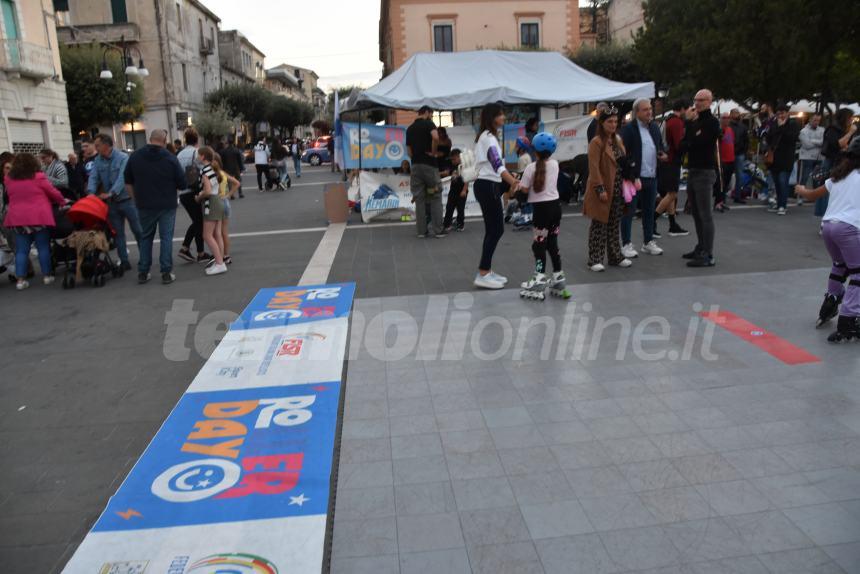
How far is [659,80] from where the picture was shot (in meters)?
26.2

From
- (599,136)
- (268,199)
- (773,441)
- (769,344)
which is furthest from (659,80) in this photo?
(773,441)

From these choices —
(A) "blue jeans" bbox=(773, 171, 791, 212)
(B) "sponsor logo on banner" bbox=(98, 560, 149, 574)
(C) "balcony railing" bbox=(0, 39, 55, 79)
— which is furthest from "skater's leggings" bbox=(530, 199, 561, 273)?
(C) "balcony railing" bbox=(0, 39, 55, 79)

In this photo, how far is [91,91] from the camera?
3341cm

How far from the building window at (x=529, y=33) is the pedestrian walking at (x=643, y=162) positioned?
1462 inches

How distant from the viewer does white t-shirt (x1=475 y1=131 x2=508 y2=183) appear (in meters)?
6.59

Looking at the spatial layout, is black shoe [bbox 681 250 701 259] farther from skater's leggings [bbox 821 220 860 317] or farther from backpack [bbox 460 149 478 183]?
backpack [bbox 460 149 478 183]

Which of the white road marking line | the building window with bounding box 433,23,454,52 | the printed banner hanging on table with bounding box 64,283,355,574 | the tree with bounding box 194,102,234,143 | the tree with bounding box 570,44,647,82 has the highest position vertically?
the building window with bounding box 433,23,454,52

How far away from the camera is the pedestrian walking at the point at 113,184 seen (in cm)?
856

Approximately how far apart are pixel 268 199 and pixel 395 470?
53.7 ft

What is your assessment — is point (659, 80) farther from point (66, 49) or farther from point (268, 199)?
point (66, 49)

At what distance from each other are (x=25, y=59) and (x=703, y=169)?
23.7 metres

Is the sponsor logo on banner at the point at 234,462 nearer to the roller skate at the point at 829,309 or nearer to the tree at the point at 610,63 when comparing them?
the roller skate at the point at 829,309

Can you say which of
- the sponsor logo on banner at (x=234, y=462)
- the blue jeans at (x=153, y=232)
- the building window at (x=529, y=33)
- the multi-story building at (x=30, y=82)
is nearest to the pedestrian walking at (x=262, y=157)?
the multi-story building at (x=30, y=82)

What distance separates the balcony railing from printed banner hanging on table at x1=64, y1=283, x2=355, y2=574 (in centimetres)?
2221
